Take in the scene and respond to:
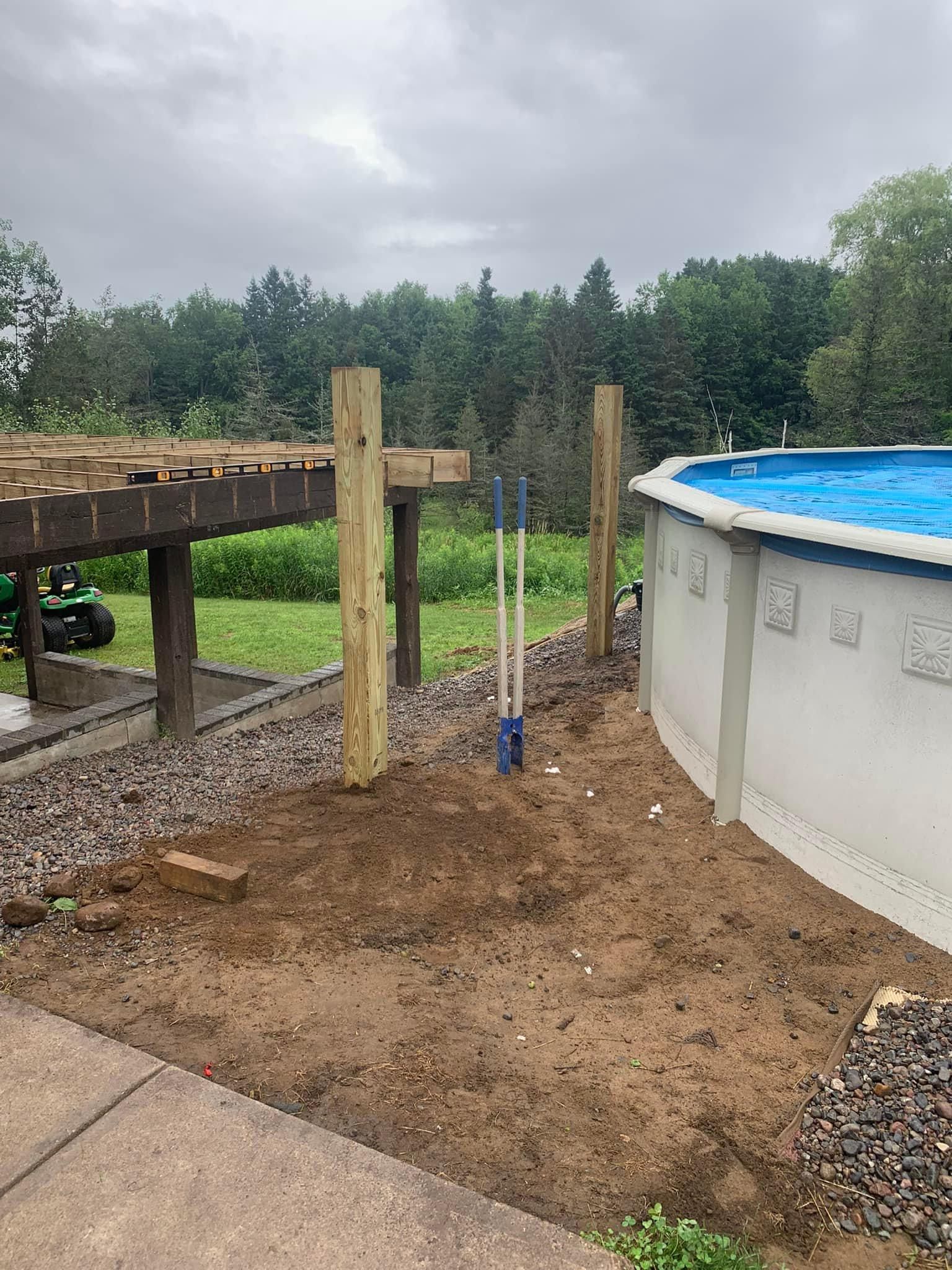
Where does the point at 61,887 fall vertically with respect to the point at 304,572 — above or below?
above

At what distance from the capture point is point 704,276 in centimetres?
7981

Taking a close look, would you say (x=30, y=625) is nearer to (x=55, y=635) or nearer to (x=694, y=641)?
(x=55, y=635)

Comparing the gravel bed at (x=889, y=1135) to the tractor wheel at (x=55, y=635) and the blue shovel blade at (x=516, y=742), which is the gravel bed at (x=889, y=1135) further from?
the tractor wheel at (x=55, y=635)

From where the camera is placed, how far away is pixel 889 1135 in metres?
2.57

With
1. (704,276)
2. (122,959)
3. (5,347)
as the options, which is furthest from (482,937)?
(704,276)

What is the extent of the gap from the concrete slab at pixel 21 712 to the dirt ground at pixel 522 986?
505 centimetres

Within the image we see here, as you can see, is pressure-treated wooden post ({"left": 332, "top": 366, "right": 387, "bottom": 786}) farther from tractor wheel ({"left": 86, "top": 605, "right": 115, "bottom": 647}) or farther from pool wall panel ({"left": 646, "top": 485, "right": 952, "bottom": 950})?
tractor wheel ({"left": 86, "top": 605, "right": 115, "bottom": 647})

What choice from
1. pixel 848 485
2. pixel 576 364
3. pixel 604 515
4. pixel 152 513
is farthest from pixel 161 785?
pixel 576 364

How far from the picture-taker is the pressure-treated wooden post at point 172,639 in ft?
22.8

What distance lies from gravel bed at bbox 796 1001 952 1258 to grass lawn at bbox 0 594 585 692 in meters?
8.03

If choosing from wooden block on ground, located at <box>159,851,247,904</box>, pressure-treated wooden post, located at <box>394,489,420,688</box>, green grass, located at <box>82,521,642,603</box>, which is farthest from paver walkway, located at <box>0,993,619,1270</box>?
green grass, located at <box>82,521,642,603</box>

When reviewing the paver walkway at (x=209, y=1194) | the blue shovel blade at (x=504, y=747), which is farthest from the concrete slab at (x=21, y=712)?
the paver walkway at (x=209, y=1194)

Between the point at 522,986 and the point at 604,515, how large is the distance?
6201 mm

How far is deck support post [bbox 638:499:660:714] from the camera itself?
21.8 feet
